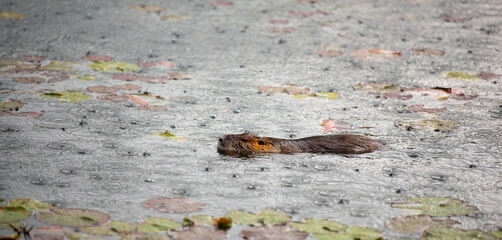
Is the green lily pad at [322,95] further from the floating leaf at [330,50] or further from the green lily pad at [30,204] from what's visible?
the green lily pad at [30,204]

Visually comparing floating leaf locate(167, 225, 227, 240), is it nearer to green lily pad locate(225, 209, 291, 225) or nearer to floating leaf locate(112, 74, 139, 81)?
green lily pad locate(225, 209, 291, 225)

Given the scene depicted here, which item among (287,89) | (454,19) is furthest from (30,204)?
(454,19)

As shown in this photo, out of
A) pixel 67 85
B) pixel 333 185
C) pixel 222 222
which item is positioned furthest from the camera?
pixel 67 85

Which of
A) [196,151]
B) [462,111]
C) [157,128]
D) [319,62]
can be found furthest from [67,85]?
[462,111]

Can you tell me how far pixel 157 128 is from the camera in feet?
15.1

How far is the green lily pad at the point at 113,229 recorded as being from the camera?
2.99m

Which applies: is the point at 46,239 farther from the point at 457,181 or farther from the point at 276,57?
the point at 276,57

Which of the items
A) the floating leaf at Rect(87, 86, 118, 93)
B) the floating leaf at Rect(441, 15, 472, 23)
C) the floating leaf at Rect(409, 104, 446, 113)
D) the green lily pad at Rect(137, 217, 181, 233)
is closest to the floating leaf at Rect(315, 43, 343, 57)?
the floating leaf at Rect(409, 104, 446, 113)

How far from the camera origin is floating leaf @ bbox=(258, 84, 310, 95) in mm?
5508

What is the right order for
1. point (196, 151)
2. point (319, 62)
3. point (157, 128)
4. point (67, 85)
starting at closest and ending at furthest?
1. point (196, 151)
2. point (157, 128)
3. point (67, 85)
4. point (319, 62)

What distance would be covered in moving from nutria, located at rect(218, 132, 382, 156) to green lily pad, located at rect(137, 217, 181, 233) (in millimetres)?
1095

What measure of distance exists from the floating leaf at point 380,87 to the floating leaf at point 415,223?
2.46 metres

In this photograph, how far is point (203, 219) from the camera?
316cm

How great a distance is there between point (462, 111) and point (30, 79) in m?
3.63
